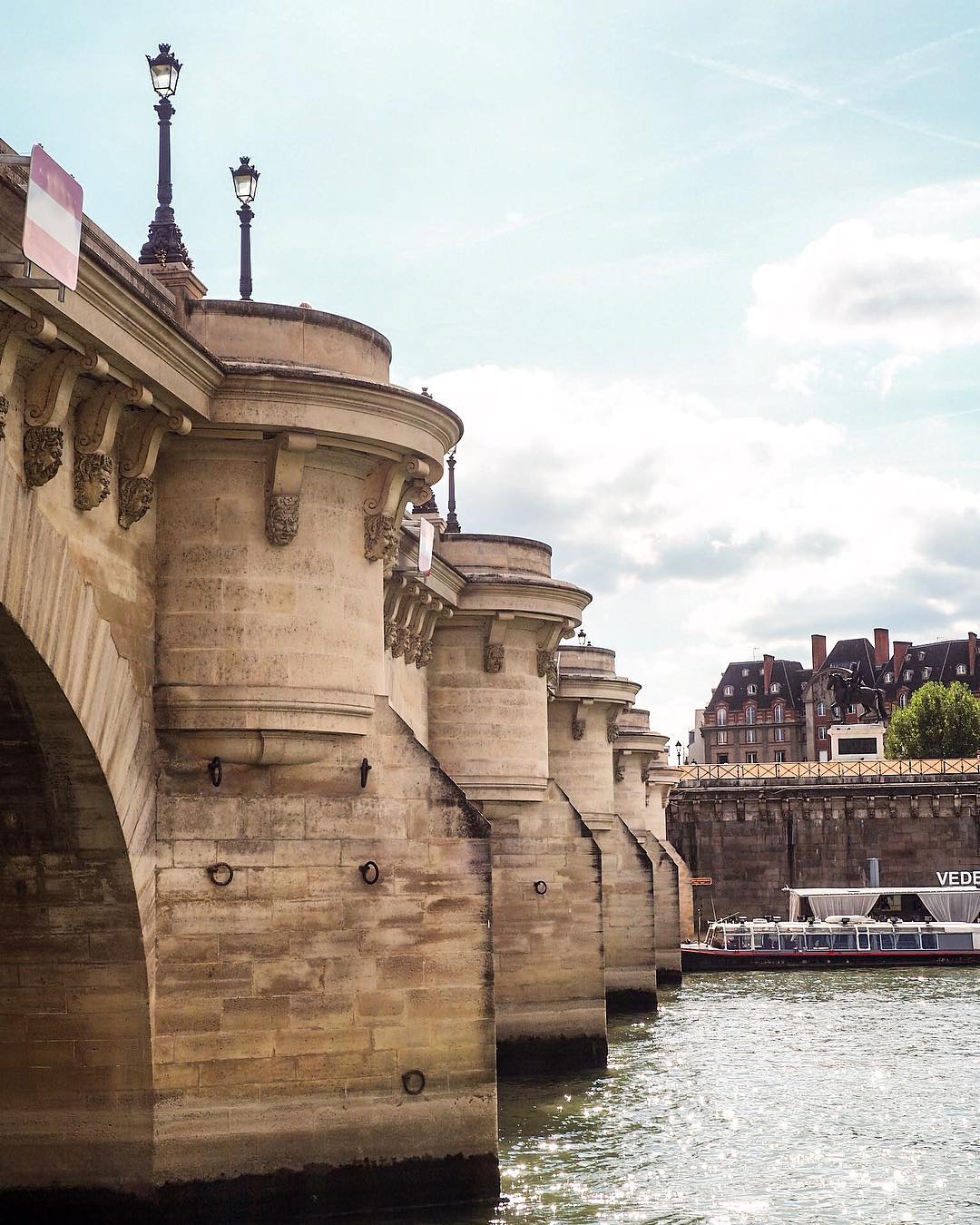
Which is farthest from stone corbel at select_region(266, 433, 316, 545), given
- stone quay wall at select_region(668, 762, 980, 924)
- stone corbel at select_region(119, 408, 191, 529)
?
stone quay wall at select_region(668, 762, 980, 924)

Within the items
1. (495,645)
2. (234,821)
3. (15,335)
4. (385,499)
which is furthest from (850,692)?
(15,335)

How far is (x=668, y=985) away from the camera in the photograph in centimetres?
5588

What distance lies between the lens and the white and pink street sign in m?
11.8

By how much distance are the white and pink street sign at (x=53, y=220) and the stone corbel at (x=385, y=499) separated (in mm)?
5833

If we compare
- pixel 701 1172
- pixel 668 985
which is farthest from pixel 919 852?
pixel 701 1172

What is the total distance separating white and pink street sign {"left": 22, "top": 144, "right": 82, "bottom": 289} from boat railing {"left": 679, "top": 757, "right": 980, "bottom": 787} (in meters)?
73.4

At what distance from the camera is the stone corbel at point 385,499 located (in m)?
18.0

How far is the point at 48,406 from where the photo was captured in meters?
13.6

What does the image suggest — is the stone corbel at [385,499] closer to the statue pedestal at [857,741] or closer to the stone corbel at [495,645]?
the stone corbel at [495,645]

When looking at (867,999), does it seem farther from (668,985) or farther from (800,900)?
(800,900)

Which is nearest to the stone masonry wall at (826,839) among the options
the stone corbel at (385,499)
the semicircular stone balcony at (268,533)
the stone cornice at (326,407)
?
the stone corbel at (385,499)

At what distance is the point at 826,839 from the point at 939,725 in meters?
33.3

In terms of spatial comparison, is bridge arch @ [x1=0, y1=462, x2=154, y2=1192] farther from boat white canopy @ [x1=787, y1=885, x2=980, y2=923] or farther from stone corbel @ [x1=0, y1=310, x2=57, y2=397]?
boat white canopy @ [x1=787, y1=885, x2=980, y2=923]

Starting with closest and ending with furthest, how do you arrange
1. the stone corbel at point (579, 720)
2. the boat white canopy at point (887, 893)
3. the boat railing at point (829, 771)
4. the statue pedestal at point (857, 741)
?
the stone corbel at point (579, 720) → the boat white canopy at point (887, 893) → the boat railing at point (829, 771) → the statue pedestal at point (857, 741)
